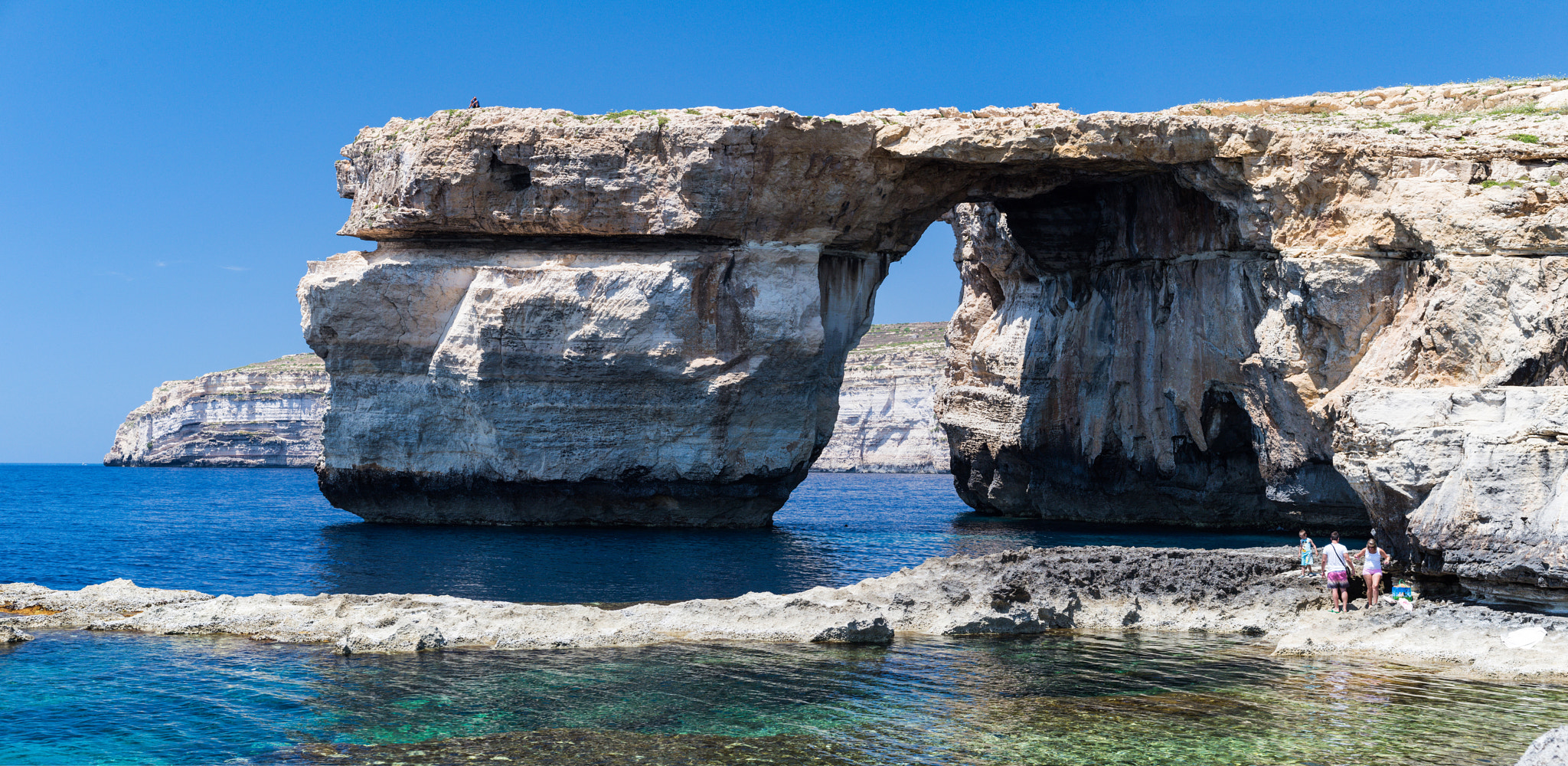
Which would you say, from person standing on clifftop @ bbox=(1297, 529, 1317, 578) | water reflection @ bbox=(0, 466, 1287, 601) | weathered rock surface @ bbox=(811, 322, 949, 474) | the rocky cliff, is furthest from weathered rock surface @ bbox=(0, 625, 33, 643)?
weathered rock surface @ bbox=(811, 322, 949, 474)

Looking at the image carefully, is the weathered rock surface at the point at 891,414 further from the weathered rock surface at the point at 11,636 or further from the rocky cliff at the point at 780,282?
the weathered rock surface at the point at 11,636

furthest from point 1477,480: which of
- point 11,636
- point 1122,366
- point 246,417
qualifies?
point 246,417

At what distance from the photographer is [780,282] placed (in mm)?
32031

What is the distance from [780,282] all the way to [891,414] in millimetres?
72059

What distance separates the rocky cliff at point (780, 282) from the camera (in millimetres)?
27125

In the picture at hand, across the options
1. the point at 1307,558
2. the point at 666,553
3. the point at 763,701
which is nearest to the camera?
the point at 763,701

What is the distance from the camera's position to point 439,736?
1108 cm

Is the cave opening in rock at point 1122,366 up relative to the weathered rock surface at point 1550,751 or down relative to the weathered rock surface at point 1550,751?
up

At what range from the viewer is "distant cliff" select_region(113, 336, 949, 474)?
10206cm

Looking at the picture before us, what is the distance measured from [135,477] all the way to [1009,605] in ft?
295

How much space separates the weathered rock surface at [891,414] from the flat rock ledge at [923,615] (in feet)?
260

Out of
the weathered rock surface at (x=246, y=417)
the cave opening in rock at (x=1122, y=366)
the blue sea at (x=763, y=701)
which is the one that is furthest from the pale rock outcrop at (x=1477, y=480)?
the weathered rock surface at (x=246, y=417)

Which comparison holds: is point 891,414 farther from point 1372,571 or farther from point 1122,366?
point 1372,571

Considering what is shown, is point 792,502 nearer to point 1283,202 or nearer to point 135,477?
point 1283,202
